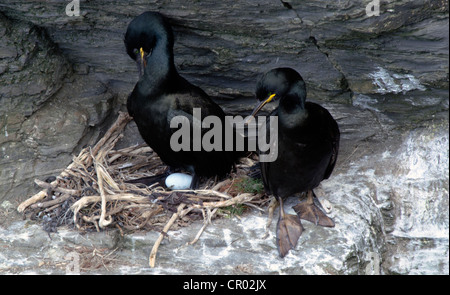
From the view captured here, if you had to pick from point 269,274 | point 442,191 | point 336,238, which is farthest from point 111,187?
point 442,191

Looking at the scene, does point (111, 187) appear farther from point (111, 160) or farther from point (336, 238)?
point (336, 238)

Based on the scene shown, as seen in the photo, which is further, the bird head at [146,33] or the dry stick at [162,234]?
the bird head at [146,33]

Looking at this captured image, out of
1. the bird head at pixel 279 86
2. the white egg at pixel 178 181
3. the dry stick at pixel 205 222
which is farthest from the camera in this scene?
the white egg at pixel 178 181

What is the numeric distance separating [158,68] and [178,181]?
98cm

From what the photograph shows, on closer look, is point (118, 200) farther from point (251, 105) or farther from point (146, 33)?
point (251, 105)

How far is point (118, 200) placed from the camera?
4672 millimetres

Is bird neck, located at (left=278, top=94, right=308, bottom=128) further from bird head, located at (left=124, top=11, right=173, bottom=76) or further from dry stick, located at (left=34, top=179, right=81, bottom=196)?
dry stick, located at (left=34, top=179, right=81, bottom=196)

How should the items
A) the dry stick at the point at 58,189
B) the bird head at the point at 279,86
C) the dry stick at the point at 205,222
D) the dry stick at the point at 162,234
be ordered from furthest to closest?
the dry stick at the point at 58,189
the dry stick at the point at 205,222
the dry stick at the point at 162,234
the bird head at the point at 279,86

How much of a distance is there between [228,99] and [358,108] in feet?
3.69

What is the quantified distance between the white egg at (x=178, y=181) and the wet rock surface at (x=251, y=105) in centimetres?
59

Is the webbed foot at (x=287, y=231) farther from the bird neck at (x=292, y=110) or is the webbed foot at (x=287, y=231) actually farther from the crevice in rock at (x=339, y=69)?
the crevice in rock at (x=339, y=69)

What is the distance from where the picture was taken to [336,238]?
440cm

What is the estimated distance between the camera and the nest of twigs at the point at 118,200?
4.52 meters

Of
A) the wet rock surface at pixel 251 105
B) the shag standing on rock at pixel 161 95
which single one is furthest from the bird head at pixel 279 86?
the shag standing on rock at pixel 161 95
